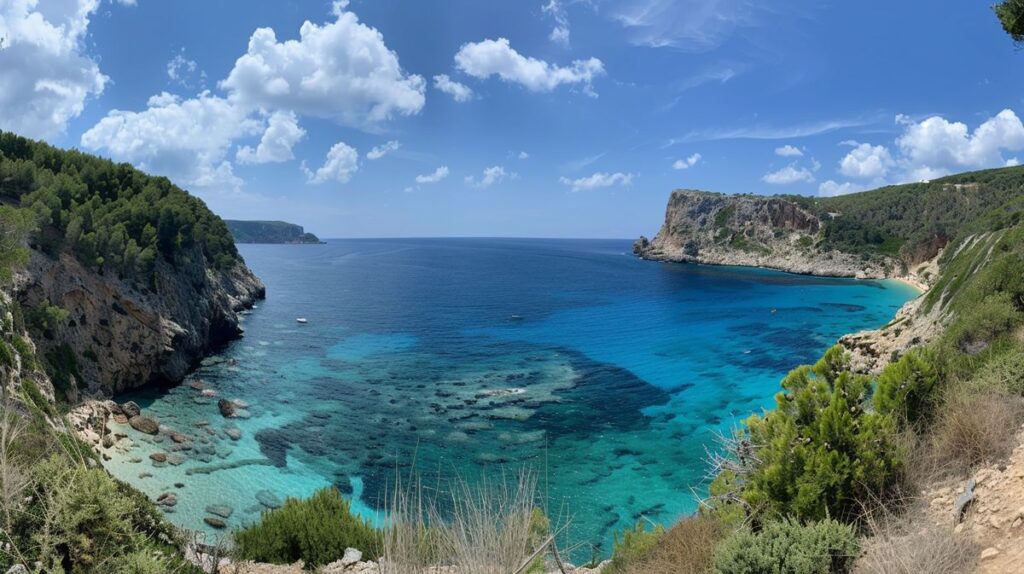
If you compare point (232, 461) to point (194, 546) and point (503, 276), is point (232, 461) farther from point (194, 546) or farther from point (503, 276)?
point (503, 276)

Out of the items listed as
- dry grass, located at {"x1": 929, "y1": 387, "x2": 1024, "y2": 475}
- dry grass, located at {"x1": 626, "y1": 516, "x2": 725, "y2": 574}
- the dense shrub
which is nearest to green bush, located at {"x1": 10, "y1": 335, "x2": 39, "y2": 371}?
the dense shrub

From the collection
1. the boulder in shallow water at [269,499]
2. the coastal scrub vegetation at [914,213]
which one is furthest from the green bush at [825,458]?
the coastal scrub vegetation at [914,213]

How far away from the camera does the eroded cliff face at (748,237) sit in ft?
327

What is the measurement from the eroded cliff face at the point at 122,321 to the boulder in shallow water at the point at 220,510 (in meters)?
13.8

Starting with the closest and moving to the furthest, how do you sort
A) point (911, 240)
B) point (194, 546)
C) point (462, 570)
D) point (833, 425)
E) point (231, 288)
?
1. point (462, 570)
2. point (833, 425)
3. point (194, 546)
4. point (231, 288)
5. point (911, 240)

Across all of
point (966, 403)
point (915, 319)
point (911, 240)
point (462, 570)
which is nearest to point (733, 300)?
point (915, 319)

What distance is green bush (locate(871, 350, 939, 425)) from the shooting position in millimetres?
7922

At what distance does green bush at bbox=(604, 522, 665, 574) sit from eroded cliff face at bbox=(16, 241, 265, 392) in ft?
98.6

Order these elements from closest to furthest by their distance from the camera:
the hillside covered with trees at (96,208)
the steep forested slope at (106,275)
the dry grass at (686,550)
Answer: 1. the dry grass at (686,550)
2. the steep forested slope at (106,275)
3. the hillside covered with trees at (96,208)

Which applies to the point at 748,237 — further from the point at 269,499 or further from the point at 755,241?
the point at 269,499

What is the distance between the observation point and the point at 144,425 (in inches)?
1001

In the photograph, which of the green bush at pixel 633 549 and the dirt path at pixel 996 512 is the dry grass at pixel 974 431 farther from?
the green bush at pixel 633 549

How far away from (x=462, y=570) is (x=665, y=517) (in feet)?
51.6

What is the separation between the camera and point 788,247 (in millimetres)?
112250
